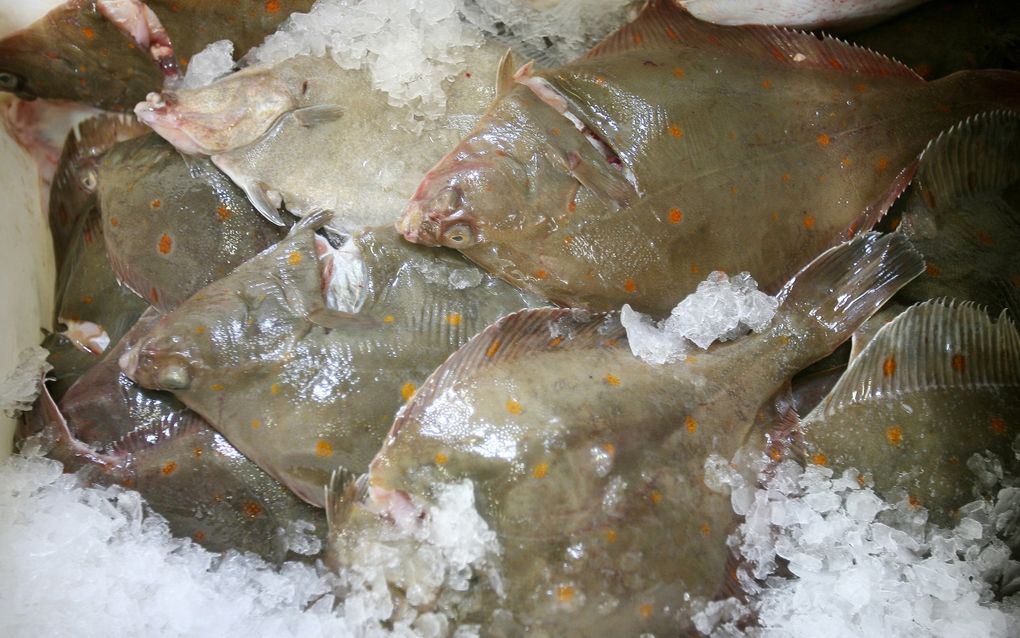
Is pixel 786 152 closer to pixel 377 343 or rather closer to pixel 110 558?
pixel 377 343

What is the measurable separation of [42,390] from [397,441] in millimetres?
1363

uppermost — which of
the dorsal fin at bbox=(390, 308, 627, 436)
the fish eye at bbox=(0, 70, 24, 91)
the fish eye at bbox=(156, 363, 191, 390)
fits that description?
the fish eye at bbox=(0, 70, 24, 91)

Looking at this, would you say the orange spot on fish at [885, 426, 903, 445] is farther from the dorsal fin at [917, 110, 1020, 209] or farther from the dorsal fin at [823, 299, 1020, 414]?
the dorsal fin at [917, 110, 1020, 209]

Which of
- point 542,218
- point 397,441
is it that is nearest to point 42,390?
point 397,441

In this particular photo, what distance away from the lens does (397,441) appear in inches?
85.5

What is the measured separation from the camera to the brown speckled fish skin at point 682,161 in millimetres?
2488

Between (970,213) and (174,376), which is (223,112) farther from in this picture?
(970,213)

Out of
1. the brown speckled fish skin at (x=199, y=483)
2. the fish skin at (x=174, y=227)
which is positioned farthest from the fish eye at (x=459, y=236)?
the brown speckled fish skin at (x=199, y=483)

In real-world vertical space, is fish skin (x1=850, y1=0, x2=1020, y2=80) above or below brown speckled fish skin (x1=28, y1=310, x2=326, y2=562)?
above

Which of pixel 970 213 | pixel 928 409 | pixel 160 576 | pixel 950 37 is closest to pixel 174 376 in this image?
pixel 160 576

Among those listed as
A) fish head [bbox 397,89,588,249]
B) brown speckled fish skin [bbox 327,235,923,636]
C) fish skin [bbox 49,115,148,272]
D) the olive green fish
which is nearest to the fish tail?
brown speckled fish skin [bbox 327,235,923,636]

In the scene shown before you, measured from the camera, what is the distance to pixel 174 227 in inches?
111

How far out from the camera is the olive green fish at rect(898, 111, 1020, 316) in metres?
2.70

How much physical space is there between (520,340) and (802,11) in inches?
66.7
